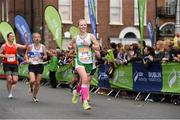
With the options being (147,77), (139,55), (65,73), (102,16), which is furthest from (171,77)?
(102,16)

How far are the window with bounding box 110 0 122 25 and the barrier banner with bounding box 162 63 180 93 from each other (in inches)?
1170

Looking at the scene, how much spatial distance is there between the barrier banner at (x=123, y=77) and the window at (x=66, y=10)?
2559 centimetres

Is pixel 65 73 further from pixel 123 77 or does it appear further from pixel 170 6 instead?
pixel 170 6

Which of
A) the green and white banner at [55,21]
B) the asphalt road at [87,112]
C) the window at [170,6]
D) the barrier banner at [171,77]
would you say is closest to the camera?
the asphalt road at [87,112]

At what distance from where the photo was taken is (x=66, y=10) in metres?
42.4

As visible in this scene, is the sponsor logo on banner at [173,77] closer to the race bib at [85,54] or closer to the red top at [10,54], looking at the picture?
the race bib at [85,54]

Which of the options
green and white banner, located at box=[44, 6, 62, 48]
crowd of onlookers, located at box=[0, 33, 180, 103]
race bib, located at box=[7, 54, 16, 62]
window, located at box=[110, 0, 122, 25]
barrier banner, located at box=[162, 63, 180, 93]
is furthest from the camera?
window, located at box=[110, 0, 122, 25]

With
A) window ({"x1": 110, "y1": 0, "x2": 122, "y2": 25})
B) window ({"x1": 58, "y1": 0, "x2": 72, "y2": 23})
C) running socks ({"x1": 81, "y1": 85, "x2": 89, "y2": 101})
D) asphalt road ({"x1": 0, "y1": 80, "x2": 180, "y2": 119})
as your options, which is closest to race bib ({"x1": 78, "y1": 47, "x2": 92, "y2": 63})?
running socks ({"x1": 81, "y1": 85, "x2": 89, "y2": 101})

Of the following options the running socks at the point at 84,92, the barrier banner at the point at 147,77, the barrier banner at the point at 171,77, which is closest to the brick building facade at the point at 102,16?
the barrier banner at the point at 147,77

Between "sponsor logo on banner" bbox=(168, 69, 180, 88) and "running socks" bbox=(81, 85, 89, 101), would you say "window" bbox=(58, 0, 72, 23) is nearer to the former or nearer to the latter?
"sponsor logo on banner" bbox=(168, 69, 180, 88)

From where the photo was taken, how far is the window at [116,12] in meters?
43.9

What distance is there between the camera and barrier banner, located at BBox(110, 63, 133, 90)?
52.6 ft

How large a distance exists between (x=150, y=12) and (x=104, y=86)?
28.7 m

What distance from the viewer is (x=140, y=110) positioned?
40.4 feet
